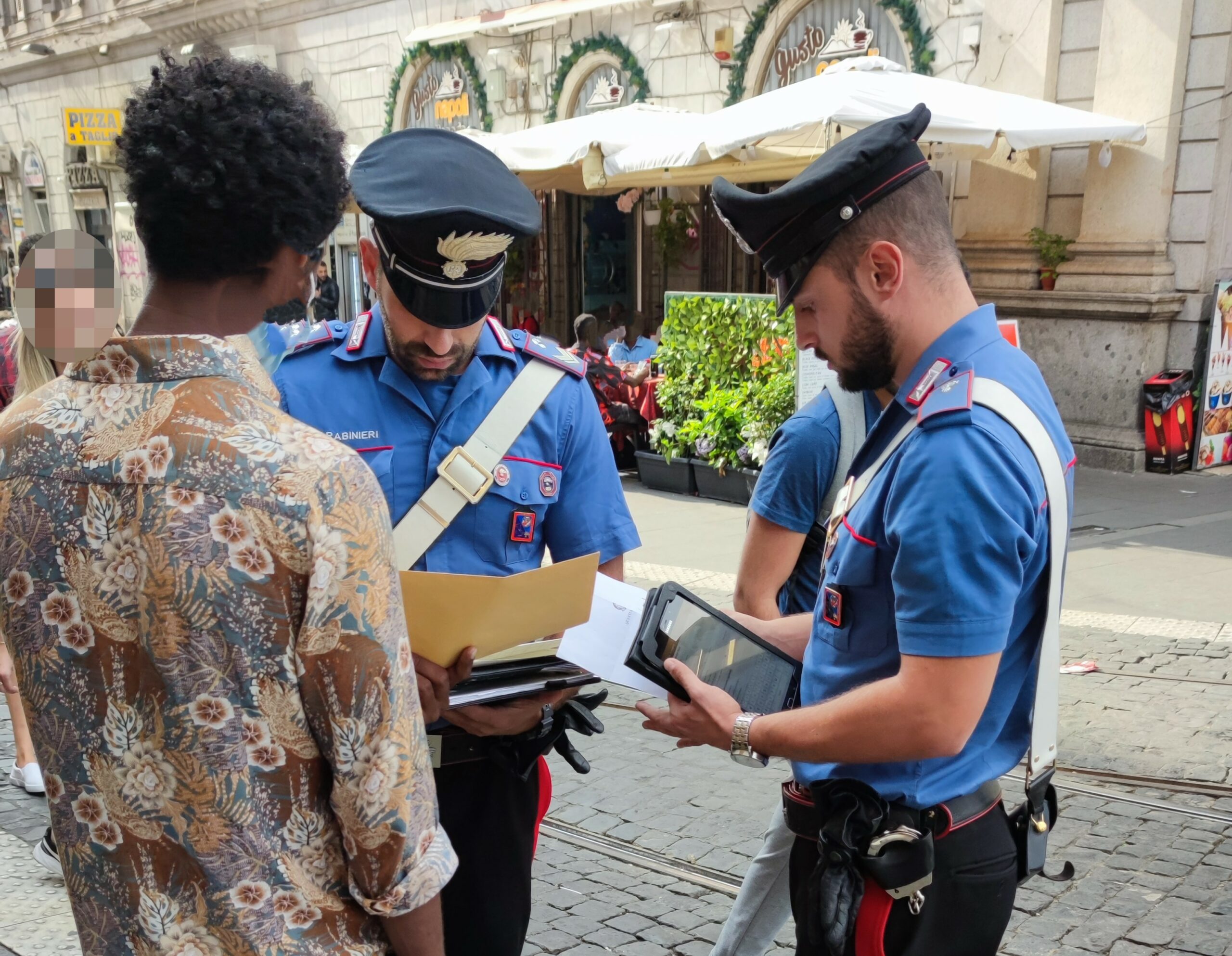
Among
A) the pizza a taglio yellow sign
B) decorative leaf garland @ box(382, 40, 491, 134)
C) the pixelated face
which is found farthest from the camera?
the pizza a taglio yellow sign

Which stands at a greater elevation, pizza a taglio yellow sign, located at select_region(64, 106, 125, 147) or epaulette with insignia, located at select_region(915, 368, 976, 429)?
pizza a taglio yellow sign, located at select_region(64, 106, 125, 147)

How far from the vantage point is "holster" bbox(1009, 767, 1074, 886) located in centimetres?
190

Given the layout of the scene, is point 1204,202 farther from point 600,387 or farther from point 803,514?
point 803,514

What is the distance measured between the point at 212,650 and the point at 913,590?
0.95 meters

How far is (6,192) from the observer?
94.4ft

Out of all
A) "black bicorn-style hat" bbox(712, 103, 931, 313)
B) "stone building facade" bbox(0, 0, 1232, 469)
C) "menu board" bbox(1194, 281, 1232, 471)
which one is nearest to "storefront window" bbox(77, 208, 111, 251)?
"stone building facade" bbox(0, 0, 1232, 469)

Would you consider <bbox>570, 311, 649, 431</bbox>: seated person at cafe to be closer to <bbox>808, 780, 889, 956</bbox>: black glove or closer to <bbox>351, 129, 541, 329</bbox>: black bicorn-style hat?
<bbox>351, 129, 541, 329</bbox>: black bicorn-style hat

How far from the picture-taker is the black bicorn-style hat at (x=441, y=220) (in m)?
2.12

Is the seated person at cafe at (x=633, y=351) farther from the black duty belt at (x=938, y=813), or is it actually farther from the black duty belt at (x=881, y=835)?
the black duty belt at (x=881, y=835)

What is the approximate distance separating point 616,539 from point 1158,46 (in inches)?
354

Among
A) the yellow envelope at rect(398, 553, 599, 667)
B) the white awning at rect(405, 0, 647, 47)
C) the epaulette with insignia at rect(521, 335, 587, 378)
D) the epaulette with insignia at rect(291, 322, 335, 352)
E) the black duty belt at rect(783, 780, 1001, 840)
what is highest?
the white awning at rect(405, 0, 647, 47)

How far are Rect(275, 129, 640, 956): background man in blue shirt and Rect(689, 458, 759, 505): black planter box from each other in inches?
246

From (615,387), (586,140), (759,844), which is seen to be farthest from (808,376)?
(759,844)

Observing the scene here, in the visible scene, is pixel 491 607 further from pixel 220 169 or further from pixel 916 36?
pixel 916 36
